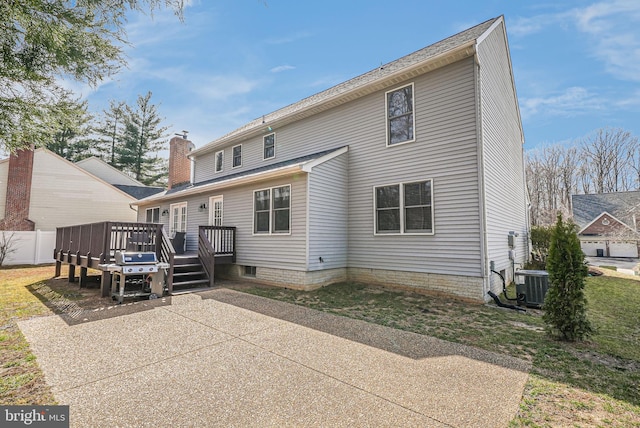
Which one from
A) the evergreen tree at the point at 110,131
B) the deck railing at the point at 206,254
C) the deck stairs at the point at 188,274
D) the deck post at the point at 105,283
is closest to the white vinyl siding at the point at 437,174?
the deck railing at the point at 206,254

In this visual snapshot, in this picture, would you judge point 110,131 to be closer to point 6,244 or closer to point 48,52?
point 6,244

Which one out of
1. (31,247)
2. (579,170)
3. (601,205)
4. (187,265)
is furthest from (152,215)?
(579,170)

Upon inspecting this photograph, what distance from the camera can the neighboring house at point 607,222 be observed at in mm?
22516

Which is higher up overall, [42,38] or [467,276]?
[42,38]

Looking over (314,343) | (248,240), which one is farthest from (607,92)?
(314,343)

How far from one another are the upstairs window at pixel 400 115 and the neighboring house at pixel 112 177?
19821 mm

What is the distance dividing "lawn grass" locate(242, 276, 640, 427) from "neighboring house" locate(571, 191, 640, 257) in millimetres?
19175

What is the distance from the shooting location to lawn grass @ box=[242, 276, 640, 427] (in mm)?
2719

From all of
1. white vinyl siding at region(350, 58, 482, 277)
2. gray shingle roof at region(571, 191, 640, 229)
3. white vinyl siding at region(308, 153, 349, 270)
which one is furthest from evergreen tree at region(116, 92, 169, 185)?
gray shingle roof at region(571, 191, 640, 229)

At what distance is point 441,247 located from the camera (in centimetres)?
759

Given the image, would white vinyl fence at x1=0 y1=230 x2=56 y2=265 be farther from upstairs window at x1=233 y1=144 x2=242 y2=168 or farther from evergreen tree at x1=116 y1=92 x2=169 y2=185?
evergreen tree at x1=116 y1=92 x2=169 y2=185

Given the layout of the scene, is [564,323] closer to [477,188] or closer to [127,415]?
[477,188]

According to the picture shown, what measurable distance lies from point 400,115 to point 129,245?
8493 mm

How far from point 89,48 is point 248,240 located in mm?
6329
